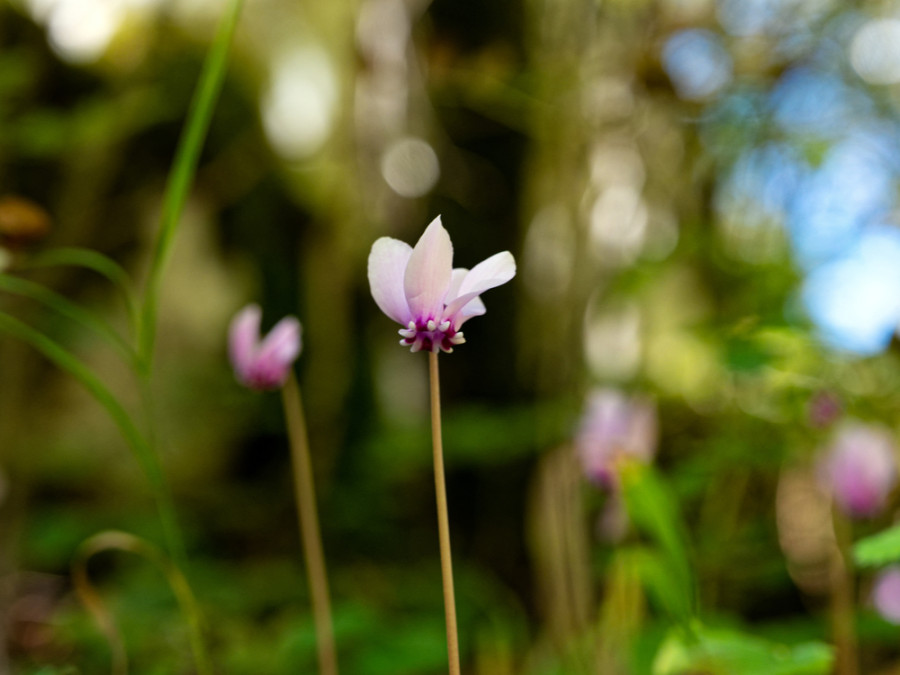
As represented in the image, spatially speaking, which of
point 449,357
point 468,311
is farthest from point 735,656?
point 449,357

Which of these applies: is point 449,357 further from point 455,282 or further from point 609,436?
point 455,282

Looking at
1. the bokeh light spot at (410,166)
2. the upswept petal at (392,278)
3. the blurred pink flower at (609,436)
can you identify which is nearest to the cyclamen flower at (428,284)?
the upswept petal at (392,278)

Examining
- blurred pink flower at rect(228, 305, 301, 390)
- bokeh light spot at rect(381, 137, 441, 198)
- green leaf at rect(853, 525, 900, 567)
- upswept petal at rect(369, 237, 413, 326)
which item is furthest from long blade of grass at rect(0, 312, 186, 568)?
bokeh light spot at rect(381, 137, 441, 198)

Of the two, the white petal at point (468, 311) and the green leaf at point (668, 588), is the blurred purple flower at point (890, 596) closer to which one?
the green leaf at point (668, 588)

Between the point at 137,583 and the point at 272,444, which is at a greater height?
the point at 272,444

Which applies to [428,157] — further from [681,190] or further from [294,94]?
[294,94]

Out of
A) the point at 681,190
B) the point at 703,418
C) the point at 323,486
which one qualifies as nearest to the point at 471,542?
the point at 323,486

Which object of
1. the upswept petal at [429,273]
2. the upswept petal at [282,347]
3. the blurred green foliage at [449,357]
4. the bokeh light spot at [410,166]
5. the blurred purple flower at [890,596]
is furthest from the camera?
the bokeh light spot at [410,166]
